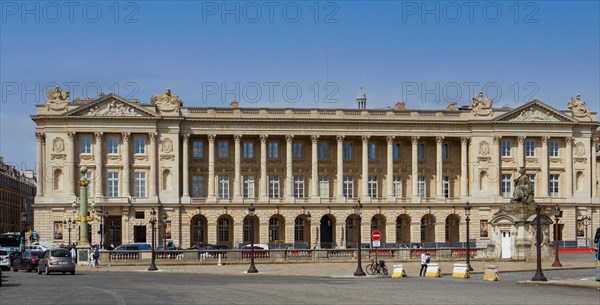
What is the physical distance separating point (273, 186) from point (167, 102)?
14.0 meters

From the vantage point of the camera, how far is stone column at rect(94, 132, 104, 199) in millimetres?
112250

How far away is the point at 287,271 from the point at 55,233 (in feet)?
154

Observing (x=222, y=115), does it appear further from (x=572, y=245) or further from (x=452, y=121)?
(x=572, y=245)

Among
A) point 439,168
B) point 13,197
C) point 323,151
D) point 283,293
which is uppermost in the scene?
point 323,151

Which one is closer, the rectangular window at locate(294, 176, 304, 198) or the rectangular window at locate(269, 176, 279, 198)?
the rectangular window at locate(269, 176, 279, 198)

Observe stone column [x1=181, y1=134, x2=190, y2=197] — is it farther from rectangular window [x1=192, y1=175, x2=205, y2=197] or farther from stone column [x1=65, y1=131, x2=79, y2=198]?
stone column [x1=65, y1=131, x2=79, y2=198]

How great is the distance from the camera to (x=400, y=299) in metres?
37.8

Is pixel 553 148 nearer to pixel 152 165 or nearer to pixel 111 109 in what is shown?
pixel 152 165

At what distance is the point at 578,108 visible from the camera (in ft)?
402

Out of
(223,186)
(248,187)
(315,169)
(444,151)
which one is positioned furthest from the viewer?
(444,151)

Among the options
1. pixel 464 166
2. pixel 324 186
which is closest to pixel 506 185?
pixel 464 166

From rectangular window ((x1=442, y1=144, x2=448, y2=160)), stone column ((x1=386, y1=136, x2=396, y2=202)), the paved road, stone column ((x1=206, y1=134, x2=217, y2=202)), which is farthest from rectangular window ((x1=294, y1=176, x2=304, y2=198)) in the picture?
the paved road

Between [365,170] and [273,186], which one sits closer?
[273,186]

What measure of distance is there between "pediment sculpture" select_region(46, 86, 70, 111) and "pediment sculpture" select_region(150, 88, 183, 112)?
878 cm
